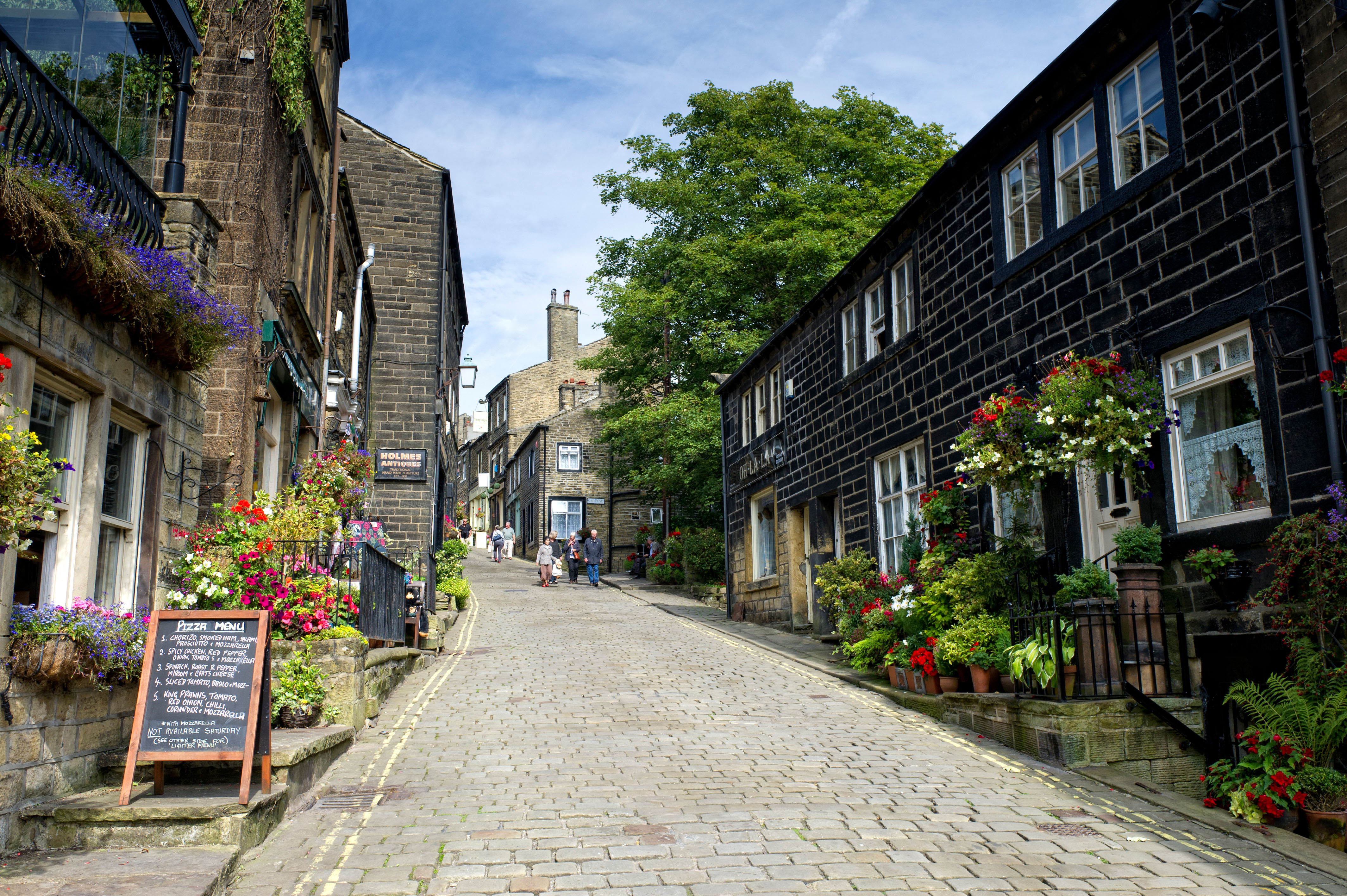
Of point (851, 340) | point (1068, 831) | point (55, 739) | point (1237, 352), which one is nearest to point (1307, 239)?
point (1237, 352)

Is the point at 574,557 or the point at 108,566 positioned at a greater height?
the point at 574,557

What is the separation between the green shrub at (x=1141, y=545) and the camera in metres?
8.27

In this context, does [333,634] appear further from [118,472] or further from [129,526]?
[118,472]

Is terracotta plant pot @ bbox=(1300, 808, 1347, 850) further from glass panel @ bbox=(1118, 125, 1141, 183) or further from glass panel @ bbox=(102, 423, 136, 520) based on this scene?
glass panel @ bbox=(102, 423, 136, 520)

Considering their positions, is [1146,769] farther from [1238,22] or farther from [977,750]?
[1238,22]

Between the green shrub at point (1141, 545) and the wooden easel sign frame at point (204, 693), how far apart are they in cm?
652

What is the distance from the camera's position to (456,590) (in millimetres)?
21734

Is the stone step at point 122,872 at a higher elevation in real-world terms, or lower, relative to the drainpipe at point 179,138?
lower

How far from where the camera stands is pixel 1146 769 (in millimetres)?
7387

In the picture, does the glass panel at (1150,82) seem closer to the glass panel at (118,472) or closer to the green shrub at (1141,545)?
the green shrub at (1141,545)

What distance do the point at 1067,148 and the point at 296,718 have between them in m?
9.01

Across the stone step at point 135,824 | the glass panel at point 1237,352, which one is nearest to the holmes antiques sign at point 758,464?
the glass panel at point 1237,352

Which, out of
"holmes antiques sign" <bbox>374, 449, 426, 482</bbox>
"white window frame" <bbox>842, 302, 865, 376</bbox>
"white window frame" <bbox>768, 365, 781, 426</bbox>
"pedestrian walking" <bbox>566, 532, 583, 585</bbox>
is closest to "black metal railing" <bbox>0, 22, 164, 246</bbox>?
"white window frame" <bbox>842, 302, 865, 376</bbox>

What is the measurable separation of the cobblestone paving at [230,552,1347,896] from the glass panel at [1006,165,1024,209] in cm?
570
